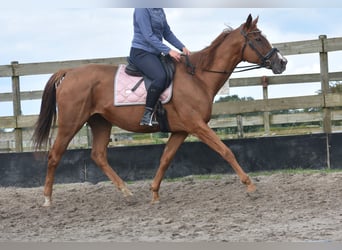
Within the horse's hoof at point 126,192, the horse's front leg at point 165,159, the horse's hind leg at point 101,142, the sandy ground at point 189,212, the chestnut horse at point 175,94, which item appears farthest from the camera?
the horse's hind leg at point 101,142

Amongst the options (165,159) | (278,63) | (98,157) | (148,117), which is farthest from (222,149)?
(98,157)

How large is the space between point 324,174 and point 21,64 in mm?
5383

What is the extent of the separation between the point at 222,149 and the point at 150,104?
40.9 inches

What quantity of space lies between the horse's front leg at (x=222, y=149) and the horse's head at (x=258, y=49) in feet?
3.38

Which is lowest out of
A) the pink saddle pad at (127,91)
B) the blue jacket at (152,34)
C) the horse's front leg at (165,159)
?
the horse's front leg at (165,159)

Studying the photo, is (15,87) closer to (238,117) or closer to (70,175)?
(70,175)

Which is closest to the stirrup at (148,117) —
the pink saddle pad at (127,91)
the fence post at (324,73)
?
the pink saddle pad at (127,91)

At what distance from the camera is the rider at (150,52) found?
623 centimetres

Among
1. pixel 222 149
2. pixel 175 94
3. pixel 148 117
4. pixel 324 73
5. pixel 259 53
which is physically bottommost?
pixel 222 149

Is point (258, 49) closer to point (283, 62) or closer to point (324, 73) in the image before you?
point (283, 62)

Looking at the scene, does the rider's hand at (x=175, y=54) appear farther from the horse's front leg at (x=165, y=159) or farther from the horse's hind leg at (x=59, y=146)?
the horse's hind leg at (x=59, y=146)

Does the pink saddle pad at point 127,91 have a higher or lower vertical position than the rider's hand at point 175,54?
lower

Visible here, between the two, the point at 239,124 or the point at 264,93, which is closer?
the point at 239,124

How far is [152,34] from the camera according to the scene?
247 inches
